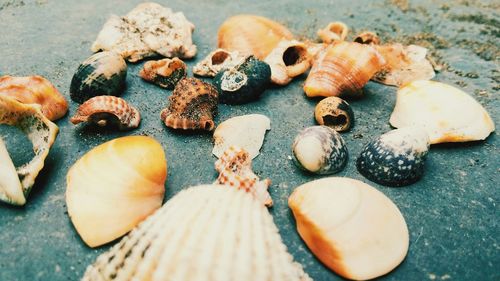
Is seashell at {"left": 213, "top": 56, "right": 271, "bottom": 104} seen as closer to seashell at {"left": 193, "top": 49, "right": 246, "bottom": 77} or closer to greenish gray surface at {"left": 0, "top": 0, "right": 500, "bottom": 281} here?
greenish gray surface at {"left": 0, "top": 0, "right": 500, "bottom": 281}

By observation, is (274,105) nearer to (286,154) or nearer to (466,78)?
(286,154)

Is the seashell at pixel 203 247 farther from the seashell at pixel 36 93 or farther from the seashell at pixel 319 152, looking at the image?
the seashell at pixel 36 93

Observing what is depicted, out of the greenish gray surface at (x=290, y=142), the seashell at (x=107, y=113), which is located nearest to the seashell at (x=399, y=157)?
the greenish gray surface at (x=290, y=142)

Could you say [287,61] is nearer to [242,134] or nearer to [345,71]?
[345,71]

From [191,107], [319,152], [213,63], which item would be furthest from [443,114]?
[213,63]

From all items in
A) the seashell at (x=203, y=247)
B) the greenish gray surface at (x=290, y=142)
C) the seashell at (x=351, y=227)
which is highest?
the seashell at (x=203, y=247)
